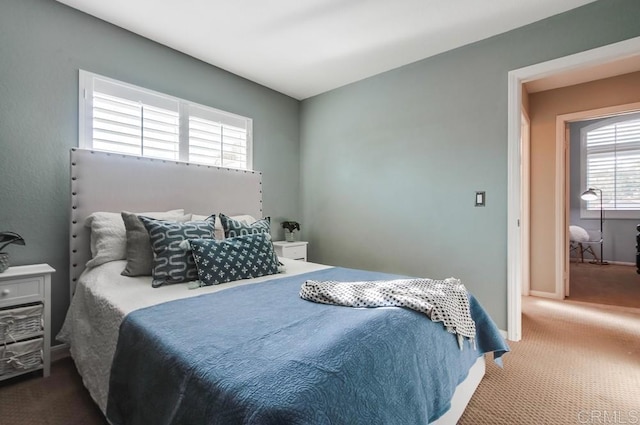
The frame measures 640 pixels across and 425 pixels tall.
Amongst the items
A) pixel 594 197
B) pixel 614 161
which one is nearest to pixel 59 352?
pixel 594 197

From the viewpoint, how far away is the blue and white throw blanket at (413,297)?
133 cm

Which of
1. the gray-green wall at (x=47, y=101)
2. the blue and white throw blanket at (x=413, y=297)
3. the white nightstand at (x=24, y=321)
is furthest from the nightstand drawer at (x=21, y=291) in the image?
the blue and white throw blanket at (x=413, y=297)

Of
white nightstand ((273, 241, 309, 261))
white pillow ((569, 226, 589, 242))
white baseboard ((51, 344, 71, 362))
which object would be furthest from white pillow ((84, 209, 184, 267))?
white pillow ((569, 226, 589, 242))

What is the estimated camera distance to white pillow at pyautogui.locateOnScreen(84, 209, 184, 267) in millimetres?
2011

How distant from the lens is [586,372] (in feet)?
6.38

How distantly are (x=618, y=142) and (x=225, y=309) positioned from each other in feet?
24.0

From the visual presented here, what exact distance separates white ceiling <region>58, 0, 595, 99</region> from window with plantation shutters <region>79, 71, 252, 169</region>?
51cm

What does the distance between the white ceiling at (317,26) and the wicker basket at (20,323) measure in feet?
7.01

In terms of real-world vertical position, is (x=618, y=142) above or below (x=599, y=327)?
above

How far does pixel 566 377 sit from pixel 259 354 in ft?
6.83

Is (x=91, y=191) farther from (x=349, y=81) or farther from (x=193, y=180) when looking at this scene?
(x=349, y=81)

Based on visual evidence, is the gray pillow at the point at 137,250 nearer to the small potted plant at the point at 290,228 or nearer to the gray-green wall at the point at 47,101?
the gray-green wall at the point at 47,101

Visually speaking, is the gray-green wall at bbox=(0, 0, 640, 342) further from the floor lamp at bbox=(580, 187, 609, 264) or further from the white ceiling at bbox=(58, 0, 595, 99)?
the floor lamp at bbox=(580, 187, 609, 264)

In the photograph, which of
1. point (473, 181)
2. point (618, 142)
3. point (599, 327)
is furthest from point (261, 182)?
point (618, 142)
